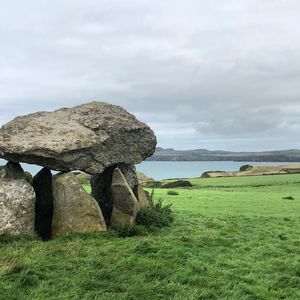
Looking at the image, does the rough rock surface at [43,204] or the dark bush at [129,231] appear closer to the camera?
the dark bush at [129,231]

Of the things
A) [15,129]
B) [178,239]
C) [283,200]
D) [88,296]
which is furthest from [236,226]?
[283,200]

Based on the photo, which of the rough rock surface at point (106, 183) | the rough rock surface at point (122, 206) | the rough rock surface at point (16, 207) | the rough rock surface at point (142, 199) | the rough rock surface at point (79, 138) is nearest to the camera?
the rough rock surface at point (16, 207)

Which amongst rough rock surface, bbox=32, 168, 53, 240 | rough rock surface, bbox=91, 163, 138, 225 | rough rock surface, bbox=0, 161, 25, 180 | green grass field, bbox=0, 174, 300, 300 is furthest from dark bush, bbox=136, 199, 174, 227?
rough rock surface, bbox=0, 161, 25, 180

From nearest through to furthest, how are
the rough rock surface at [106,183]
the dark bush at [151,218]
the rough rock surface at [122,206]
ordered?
the rough rock surface at [122,206] < the dark bush at [151,218] < the rough rock surface at [106,183]

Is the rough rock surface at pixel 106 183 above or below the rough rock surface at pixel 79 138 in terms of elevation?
below

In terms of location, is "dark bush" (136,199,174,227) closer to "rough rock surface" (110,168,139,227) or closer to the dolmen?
the dolmen

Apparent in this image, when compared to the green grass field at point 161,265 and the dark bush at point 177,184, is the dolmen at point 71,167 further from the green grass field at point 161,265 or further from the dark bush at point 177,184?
the dark bush at point 177,184

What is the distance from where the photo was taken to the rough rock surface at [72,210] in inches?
676

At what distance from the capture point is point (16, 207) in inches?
659

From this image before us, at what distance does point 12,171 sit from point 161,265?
26.9ft

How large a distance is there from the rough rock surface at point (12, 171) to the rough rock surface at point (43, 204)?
4.31ft

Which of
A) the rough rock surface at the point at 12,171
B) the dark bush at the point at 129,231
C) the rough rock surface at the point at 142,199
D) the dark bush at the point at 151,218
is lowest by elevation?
the dark bush at the point at 129,231

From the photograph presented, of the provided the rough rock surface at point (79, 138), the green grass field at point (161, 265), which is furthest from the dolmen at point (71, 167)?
the green grass field at point (161, 265)

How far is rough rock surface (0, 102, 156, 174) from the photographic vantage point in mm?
17438
